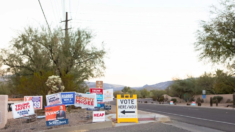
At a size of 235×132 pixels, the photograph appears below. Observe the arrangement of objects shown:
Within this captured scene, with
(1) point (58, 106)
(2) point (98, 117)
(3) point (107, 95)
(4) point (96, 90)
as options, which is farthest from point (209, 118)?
(1) point (58, 106)

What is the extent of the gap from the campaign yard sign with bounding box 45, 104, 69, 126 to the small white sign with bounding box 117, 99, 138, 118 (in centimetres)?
280

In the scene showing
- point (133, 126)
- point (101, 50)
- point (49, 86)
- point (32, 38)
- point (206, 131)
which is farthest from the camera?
point (101, 50)

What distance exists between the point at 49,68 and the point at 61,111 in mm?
15568

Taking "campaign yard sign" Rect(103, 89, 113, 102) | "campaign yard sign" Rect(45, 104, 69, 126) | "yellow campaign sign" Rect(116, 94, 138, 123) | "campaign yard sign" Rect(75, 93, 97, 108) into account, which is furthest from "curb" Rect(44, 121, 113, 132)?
"campaign yard sign" Rect(103, 89, 113, 102)

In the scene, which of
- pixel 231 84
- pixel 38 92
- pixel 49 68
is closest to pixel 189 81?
pixel 231 84

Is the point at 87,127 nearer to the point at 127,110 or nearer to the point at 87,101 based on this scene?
the point at 127,110

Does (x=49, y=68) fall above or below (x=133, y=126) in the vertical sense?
above

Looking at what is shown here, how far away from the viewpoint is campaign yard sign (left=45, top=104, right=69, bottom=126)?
11760 millimetres

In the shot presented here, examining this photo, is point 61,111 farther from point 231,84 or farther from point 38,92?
point 231,84

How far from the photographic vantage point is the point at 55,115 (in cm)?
1191

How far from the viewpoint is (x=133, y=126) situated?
480 inches

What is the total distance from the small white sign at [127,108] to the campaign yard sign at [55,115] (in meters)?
2.80

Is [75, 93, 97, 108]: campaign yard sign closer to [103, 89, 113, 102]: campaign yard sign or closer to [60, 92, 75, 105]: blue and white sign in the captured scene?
[60, 92, 75, 105]: blue and white sign

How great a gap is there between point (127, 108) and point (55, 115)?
11.6ft
